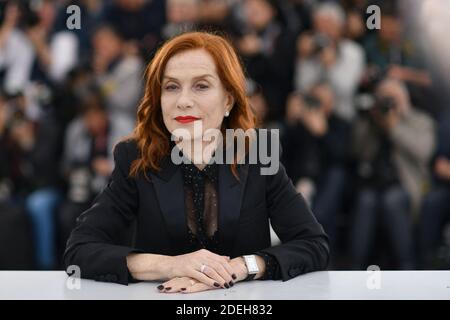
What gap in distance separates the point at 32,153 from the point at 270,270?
3.29 m

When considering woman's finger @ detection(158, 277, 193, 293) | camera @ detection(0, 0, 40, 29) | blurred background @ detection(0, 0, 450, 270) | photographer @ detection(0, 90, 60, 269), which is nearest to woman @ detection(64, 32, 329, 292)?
woman's finger @ detection(158, 277, 193, 293)

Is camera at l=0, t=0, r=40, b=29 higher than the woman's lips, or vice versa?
camera at l=0, t=0, r=40, b=29

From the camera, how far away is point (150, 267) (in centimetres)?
181

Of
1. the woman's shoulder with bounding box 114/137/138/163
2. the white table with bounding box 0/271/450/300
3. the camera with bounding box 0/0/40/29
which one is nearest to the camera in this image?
the white table with bounding box 0/271/450/300

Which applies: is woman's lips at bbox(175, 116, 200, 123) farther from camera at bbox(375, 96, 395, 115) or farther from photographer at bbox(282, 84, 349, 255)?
camera at bbox(375, 96, 395, 115)

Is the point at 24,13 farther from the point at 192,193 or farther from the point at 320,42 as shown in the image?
the point at 192,193

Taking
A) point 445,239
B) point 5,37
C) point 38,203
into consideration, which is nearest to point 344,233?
point 445,239

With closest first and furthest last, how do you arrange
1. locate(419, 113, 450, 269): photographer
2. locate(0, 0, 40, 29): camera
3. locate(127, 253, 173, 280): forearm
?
locate(127, 253, 173, 280): forearm
locate(419, 113, 450, 269): photographer
locate(0, 0, 40, 29): camera

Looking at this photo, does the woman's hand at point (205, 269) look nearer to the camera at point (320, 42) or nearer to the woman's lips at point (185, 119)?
the woman's lips at point (185, 119)

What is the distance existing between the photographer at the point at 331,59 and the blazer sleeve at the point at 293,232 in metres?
2.57

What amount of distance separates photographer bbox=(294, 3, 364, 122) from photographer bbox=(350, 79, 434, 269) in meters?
0.17

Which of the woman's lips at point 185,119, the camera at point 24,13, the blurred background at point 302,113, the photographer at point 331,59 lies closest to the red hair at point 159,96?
the woman's lips at point 185,119

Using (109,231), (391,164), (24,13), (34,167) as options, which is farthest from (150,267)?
(24,13)

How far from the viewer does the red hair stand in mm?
1960
